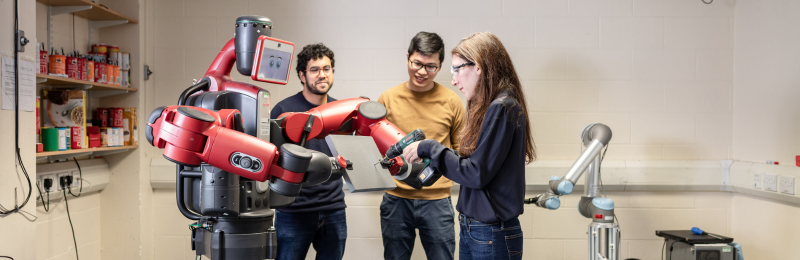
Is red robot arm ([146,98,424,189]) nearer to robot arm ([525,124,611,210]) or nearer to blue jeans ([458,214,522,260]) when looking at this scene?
blue jeans ([458,214,522,260])

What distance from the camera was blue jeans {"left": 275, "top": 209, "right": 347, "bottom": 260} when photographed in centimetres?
195

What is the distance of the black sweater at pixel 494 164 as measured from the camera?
143cm

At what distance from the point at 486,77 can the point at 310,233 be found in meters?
0.96

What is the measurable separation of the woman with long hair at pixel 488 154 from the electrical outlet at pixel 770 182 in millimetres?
1752

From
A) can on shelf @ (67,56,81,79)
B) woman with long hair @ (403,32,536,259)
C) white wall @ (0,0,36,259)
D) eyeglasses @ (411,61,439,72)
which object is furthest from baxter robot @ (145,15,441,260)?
can on shelf @ (67,56,81,79)

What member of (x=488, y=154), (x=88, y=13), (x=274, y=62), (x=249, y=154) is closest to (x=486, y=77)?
(x=488, y=154)

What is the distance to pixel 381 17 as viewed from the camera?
2918mm

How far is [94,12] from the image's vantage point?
2648 mm

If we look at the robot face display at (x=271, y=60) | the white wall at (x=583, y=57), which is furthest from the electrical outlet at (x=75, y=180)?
the robot face display at (x=271, y=60)

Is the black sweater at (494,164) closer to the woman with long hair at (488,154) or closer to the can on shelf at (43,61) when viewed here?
the woman with long hair at (488,154)

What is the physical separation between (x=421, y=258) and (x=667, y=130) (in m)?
1.63

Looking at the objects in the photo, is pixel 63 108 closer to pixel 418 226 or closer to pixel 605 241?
pixel 418 226

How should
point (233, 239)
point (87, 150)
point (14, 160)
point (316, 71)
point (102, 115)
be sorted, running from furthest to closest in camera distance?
point (102, 115), point (87, 150), point (316, 71), point (14, 160), point (233, 239)

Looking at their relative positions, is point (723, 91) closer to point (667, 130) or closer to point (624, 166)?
point (667, 130)
